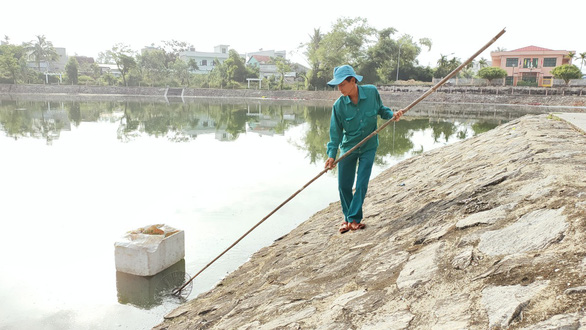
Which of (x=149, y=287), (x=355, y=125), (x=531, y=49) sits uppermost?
(x=531, y=49)

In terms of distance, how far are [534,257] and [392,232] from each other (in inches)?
67.3

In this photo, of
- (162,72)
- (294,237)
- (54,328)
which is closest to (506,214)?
(294,237)

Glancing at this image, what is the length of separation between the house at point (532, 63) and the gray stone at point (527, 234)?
164 feet

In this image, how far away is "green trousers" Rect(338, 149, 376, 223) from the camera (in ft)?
13.9

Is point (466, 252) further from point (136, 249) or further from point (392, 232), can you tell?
point (136, 249)

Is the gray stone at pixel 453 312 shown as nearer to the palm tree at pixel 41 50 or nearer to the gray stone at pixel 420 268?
the gray stone at pixel 420 268

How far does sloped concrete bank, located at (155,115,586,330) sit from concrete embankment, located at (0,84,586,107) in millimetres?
40702

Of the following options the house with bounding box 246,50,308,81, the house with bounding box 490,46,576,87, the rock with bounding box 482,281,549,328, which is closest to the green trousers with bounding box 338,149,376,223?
the rock with bounding box 482,281,549,328

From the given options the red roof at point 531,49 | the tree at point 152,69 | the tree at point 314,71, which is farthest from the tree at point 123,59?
the red roof at point 531,49

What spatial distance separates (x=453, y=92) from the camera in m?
46.8

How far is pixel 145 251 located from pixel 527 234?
4354 mm

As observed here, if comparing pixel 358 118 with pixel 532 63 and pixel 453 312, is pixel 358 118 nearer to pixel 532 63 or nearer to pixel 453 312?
pixel 453 312

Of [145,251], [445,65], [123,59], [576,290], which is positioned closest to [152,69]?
[123,59]

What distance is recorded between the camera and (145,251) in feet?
17.1
